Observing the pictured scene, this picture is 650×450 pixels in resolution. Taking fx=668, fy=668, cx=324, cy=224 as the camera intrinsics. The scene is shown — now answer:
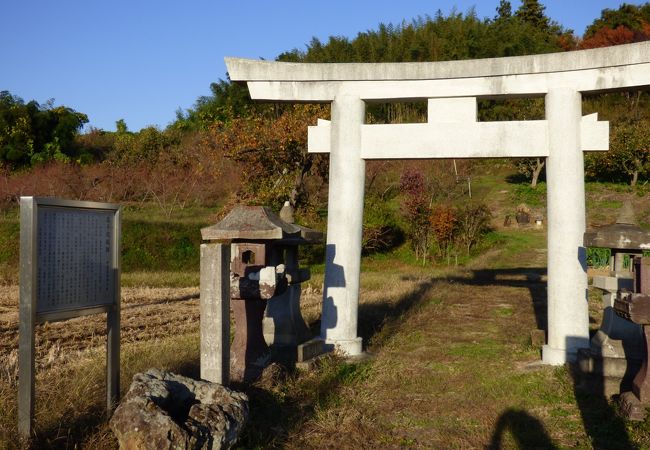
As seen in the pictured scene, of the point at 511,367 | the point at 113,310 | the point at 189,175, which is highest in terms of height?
the point at 189,175

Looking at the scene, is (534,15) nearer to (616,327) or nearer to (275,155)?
(275,155)

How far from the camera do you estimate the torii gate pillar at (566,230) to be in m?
7.54

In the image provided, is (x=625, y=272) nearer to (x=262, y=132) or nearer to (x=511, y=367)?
(x=511, y=367)

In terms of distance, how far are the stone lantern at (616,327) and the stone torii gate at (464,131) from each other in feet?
1.96

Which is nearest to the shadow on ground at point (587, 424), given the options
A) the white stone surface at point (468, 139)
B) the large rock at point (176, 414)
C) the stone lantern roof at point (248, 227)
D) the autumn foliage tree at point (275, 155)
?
the large rock at point (176, 414)

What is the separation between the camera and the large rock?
12.5 ft

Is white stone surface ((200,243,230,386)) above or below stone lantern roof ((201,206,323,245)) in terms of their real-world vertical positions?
below

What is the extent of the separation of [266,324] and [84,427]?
3593 mm

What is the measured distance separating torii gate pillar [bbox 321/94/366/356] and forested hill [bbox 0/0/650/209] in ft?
36.9

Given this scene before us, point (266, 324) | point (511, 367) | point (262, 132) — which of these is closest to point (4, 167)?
point (262, 132)

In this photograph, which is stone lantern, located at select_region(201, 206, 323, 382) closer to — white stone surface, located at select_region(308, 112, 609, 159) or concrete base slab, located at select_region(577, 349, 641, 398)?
white stone surface, located at select_region(308, 112, 609, 159)

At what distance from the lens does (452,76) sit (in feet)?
26.2

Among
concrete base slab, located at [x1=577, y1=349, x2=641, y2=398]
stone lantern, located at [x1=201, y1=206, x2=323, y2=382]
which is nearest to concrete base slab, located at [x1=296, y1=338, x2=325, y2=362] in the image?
stone lantern, located at [x1=201, y1=206, x2=323, y2=382]

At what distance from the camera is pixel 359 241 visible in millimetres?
8320
